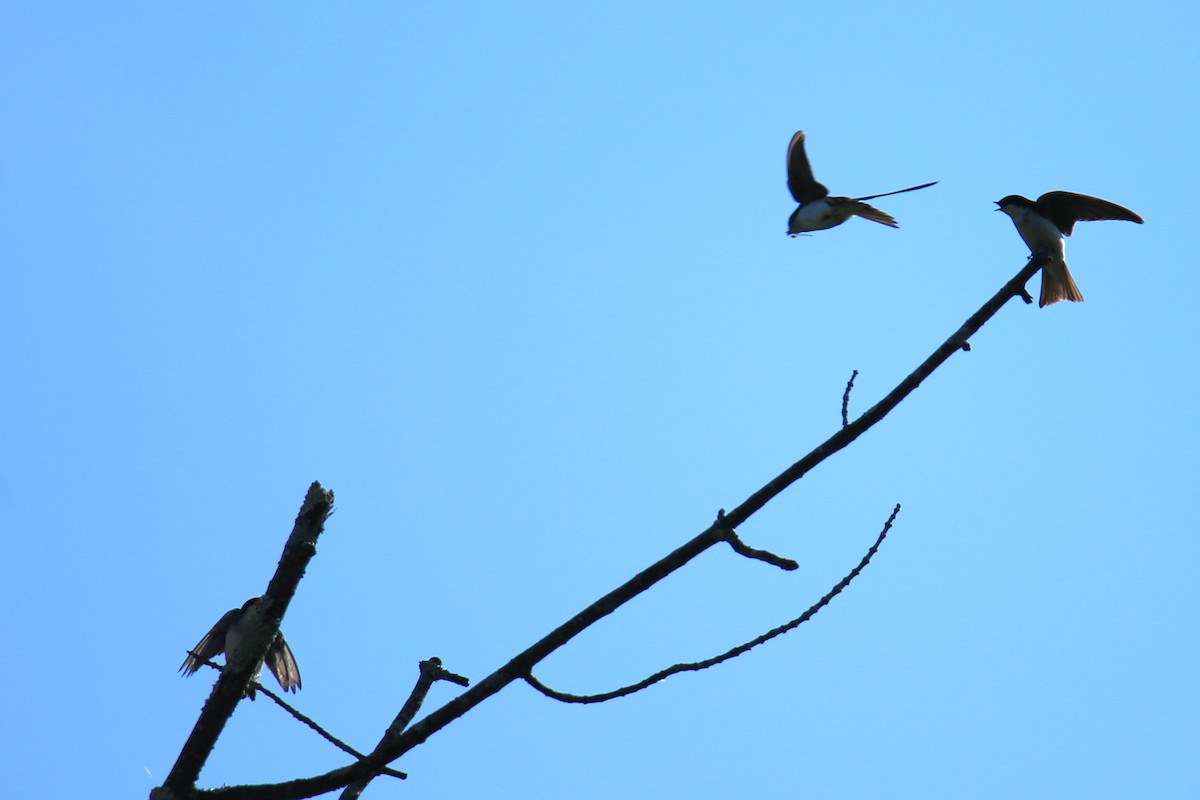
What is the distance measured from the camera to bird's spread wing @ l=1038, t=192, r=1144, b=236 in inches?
301

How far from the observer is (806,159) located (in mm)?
9195

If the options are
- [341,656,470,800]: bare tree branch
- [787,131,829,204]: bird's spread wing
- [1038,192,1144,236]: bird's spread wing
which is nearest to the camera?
[341,656,470,800]: bare tree branch

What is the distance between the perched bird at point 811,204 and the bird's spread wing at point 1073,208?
1058 mm

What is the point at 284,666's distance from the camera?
8.67 m

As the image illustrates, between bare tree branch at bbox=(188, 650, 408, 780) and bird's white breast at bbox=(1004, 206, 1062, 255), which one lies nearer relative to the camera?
bare tree branch at bbox=(188, 650, 408, 780)

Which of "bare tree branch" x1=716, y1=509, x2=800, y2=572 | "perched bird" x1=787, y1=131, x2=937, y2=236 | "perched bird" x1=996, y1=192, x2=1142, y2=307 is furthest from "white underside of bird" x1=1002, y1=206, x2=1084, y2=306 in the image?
"bare tree branch" x1=716, y1=509, x2=800, y2=572

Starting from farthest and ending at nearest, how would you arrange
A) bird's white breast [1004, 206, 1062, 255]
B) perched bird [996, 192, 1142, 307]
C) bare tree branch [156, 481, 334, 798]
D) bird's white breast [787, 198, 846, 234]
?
bird's white breast [787, 198, 846, 234] → bird's white breast [1004, 206, 1062, 255] → perched bird [996, 192, 1142, 307] → bare tree branch [156, 481, 334, 798]

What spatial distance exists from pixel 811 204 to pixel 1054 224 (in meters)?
1.73

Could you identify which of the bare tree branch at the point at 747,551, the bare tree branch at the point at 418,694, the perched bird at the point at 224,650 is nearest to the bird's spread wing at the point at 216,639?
the perched bird at the point at 224,650

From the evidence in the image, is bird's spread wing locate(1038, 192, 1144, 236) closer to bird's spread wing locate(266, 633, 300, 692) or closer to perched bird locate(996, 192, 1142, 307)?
perched bird locate(996, 192, 1142, 307)

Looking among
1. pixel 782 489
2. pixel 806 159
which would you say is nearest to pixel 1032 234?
pixel 806 159

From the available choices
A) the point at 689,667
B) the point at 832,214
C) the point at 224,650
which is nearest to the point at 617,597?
the point at 689,667

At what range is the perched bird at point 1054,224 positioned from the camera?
7930 mm

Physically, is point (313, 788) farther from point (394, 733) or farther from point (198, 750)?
point (394, 733)
